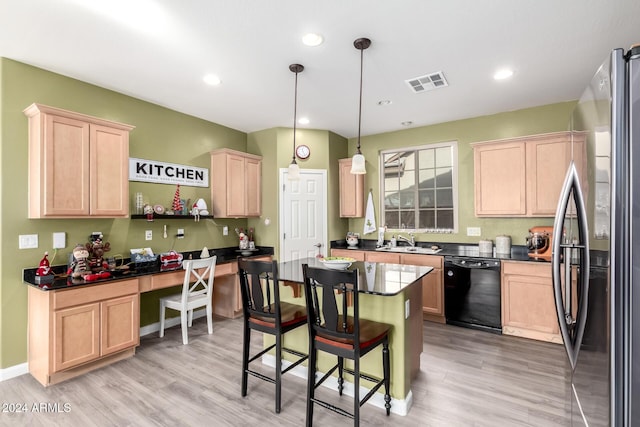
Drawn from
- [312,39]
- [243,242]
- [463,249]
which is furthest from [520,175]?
[243,242]

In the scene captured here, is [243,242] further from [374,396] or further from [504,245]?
[504,245]

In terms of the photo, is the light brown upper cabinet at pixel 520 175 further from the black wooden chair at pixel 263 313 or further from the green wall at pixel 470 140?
the black wooden chair at pixel 263 313

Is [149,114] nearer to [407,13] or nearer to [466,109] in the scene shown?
[407,13]

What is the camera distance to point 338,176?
542cm

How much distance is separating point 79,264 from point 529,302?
472 cm

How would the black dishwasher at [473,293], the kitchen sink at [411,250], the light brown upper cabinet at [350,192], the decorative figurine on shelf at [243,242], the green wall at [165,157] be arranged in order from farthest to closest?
the light brown upper cabinet at [350,192] < the decorative figurine on shelf at [243,242] < the kitchen sink at [411,250] < the black dishwasher at [473,293] < the green wall at [165,157]

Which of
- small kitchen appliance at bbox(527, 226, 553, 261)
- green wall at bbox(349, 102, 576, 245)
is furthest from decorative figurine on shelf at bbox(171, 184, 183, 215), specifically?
small kitchen appliance at bbox(527, 226, 553, 261)

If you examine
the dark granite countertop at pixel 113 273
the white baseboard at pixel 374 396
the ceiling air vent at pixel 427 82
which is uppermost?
the ceiling air vent at pixel 427 82

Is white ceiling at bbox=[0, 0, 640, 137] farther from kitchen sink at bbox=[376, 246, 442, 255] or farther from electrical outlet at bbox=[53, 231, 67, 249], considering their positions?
kitchen sink at bbox=[376, 246, 442, 255]

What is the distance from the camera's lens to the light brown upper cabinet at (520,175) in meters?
3.64

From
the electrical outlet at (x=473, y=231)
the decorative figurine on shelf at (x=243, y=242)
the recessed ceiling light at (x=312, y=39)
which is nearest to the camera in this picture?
the recessed ceiling light at (x=312, y=39)

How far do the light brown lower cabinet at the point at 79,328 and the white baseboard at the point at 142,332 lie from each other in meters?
0.07

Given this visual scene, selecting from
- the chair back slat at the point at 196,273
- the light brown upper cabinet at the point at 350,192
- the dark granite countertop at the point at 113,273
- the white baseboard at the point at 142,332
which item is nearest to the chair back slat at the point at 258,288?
the chair back slat at the point at 196,273

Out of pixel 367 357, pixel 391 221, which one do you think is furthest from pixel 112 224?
pixel 391 221
